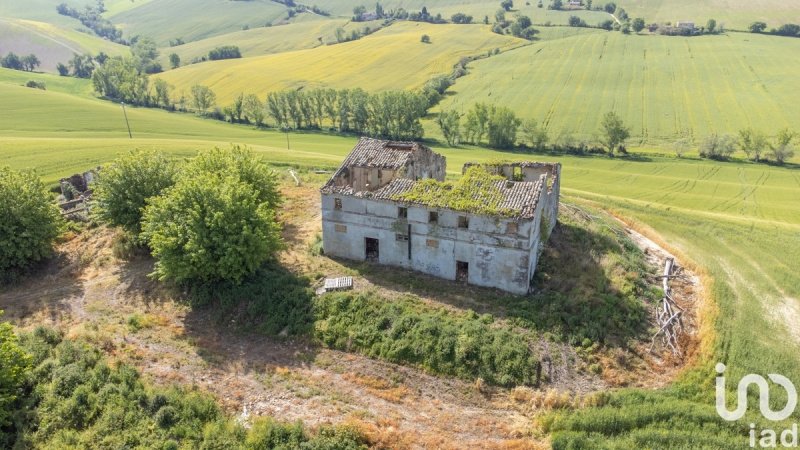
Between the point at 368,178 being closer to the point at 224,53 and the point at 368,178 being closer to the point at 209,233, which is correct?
the point at 209,233

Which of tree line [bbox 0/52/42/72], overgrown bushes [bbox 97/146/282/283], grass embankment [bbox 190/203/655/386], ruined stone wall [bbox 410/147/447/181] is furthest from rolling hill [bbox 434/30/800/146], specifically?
tree line [bbox 0/52/42/72]

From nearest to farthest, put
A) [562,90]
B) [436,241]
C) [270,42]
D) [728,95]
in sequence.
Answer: [436,241]
[728,95]
[562,90]
[270,42]

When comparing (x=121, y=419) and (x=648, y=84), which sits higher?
(x=648, y=84)

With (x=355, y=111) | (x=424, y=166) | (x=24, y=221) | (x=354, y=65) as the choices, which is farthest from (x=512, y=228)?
(x=354, y=65)

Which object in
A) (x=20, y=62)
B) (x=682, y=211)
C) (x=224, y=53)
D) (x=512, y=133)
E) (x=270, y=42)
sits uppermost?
(x=270, y=42)

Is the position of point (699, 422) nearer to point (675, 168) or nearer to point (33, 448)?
point (33, 448)

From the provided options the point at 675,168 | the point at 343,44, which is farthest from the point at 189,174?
the point at 343,44

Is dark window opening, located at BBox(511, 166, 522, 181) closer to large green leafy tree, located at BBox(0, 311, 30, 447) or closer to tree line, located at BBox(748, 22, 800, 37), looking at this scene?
large green leafy tree, located at BBox(0, 311, 30, 447)
